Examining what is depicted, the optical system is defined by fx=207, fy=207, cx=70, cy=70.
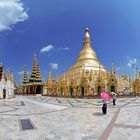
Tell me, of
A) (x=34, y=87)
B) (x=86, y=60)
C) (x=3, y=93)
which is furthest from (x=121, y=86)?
(x=34, y=87)

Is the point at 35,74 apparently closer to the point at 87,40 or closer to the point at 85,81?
the point at 87,40

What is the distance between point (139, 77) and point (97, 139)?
49.9 meters

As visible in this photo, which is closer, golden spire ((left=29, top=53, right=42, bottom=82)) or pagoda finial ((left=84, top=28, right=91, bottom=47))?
pagoda finial ((left=84, top=28, right=91, bottom=47))

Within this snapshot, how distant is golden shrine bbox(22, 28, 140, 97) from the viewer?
48062 millimetres

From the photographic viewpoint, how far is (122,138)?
8.99 meters

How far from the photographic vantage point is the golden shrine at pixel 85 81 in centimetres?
4806

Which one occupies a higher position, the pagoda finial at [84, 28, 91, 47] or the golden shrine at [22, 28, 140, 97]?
the pagoda finial at [84, 28, 91, 47]

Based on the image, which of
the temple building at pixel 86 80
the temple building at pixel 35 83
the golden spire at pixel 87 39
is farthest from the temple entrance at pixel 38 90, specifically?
the golden spire at pixel 87 39

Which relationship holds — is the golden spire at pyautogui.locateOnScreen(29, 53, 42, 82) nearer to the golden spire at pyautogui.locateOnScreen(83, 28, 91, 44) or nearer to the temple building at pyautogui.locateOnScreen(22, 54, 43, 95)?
the temple building at pyautogui.locateOnScreen(22, 54, 43, 95)

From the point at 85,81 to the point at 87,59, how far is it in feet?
Result: 82.8

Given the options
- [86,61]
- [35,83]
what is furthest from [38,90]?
[86,61]

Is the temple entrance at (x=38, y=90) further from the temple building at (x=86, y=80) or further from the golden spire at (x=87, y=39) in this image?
the golden spire at (x=87, y=39)

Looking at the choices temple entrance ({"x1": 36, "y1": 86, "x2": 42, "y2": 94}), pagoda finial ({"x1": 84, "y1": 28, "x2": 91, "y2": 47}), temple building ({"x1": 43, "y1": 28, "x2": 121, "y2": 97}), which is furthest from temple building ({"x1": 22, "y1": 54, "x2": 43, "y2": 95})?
pagoda finial ({"x1": 84, "y1": 28, "x2": 91, "y2": 47})

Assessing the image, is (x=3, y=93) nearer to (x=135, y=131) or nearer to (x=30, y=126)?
(x=30, y=126)
